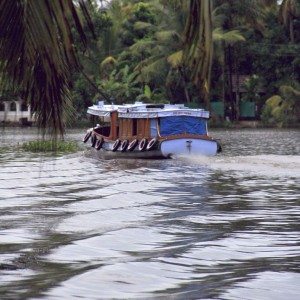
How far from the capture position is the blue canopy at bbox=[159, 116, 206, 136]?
32062 millimetres

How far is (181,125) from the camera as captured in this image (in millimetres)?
32094

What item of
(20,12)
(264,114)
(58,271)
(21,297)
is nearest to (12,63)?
(20,12)

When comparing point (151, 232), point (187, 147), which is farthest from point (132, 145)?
point (151, 232)

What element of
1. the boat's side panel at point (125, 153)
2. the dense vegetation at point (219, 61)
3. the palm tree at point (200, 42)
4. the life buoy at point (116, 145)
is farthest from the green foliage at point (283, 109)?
the palm tree at point (200, 42)

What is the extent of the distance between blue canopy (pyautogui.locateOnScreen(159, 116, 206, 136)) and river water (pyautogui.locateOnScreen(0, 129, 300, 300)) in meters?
4.33

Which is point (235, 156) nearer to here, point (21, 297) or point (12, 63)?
point (21, 297)

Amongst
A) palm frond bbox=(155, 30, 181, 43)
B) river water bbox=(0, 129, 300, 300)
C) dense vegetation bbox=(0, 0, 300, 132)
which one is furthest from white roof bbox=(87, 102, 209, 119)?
palm frond bbox=(155, 30, 181, 43)

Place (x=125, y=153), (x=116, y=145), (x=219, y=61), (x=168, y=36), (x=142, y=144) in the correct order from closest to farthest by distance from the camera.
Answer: (x=142, y=144) < (x=125, y=153) < (x=116, y=145) < (x=168, y=36) < (x=219, y=61)

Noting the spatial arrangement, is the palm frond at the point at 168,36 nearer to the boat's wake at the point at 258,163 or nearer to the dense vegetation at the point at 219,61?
the dense vegetation at the point at 219,61

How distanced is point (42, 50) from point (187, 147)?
82.4 ft

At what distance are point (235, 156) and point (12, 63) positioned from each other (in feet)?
86.0

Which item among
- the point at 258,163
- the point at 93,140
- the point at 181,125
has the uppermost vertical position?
the point at 181,125

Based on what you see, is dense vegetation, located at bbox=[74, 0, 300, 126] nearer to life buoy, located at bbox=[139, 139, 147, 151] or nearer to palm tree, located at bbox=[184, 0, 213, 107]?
life buoy, located at bbox=[139, 139, 147, 151]

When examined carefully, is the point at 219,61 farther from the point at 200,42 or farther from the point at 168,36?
the point at 200,42
